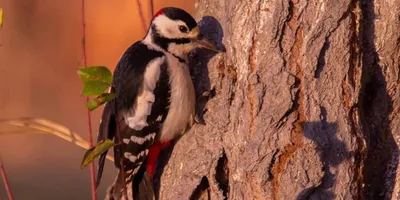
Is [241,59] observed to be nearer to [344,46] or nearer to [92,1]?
[344,46]

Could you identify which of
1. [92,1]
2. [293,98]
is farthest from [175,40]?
[92,1]

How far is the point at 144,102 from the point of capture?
136 inches

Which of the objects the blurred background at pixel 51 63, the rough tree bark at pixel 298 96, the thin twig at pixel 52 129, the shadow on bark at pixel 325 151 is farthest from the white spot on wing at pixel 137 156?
the blurred background at pixel 51 63

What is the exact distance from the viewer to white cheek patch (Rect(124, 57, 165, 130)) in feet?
11.3

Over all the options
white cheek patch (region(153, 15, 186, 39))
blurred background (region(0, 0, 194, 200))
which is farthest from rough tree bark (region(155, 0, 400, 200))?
blurred background (region(0, 0, 194, 200))

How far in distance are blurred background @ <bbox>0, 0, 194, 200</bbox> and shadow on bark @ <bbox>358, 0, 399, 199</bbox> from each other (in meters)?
4.67

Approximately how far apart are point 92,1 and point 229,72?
562cm

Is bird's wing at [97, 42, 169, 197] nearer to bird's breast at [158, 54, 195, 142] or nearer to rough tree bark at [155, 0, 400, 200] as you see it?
bird's breast at [158, 54, 195, 142]

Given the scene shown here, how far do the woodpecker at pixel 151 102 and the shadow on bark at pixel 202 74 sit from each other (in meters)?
0.03

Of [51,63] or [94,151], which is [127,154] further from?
[51,63]

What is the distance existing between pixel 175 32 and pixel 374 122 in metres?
0.78

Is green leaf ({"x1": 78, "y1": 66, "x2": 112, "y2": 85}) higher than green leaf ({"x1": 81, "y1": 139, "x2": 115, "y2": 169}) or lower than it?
higher

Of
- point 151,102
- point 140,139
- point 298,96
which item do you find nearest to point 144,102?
point 151,102

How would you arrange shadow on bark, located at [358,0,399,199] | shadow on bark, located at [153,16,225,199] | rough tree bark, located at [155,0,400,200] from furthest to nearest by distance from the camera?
shadow on bark, located at [153,16,225,199] < shadow on bark, located at [358,0,399,199] < rough tree bark, located at [155,0,400,200]
